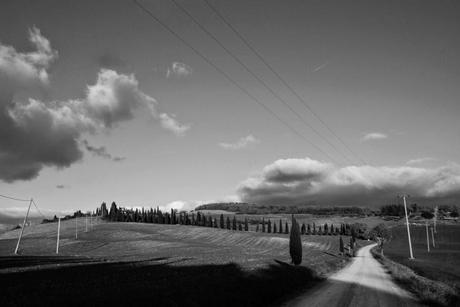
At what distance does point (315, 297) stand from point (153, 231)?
149089mm

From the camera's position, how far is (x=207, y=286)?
22.3 meters

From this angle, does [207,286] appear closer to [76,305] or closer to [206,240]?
[76,305]

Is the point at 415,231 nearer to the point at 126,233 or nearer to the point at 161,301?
the point at 126,233

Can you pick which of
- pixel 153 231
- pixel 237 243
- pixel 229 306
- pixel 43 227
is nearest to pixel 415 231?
pixel 237 243

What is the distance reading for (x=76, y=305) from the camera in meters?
16.1

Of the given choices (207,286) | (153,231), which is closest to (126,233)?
(153,231)

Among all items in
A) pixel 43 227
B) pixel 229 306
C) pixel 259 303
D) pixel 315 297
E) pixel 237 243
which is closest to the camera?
pixel 229 306

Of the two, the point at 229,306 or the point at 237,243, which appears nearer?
the point at 229,306

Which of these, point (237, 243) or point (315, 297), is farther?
point (237, 243)

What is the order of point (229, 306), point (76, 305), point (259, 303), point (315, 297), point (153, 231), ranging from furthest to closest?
point (153, 231) → point (315, 297) → point (259, 303) → point (229, 306) → point (76, 305)

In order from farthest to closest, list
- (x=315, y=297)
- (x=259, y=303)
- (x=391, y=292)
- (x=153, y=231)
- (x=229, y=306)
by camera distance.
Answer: (x=153, y=231), (x=391, y=292), (x=315, y=297), (x=259, y=303), (x=229, y=306)

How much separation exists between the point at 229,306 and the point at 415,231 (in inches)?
8136

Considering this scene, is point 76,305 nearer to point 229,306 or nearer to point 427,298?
point 229,306

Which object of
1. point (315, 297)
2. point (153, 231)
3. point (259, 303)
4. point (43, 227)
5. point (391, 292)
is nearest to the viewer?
point (259, 303)
